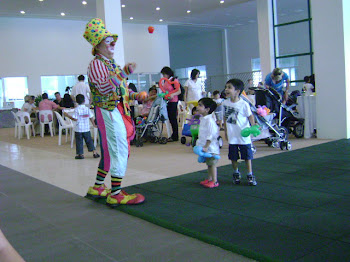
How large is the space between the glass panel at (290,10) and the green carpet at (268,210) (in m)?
7.08

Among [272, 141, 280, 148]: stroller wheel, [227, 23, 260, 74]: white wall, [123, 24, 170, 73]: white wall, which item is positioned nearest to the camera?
[272, 141, 280, 148]: stroller wheel

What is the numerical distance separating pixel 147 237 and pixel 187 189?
1.40m

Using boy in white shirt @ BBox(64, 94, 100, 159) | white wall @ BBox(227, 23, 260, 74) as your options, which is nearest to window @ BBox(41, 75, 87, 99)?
white wall @ BBox(227, 23, 260, 74)

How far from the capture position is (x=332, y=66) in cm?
757

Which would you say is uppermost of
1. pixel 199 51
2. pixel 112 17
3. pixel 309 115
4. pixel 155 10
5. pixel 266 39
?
pixel 155 10

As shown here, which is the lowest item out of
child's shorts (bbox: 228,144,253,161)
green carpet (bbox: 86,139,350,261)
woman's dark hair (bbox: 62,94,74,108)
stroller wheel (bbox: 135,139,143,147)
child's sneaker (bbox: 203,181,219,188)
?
green carpet (bbox: 86,139,350,261)

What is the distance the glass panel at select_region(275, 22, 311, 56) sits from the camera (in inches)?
447

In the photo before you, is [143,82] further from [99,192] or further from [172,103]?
[99,192]

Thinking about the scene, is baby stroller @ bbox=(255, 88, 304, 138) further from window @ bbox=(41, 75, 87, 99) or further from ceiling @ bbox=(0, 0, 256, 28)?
window @ bbox=(41, 75, 87, 99)

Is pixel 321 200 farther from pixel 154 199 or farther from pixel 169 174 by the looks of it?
pixel 169 174

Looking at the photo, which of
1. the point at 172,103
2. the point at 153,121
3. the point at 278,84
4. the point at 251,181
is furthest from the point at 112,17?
the point at 251,181

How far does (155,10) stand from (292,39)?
24.9 ft

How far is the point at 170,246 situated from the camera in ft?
9.55

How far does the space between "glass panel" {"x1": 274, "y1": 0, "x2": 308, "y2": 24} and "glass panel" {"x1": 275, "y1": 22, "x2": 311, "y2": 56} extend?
23cm
